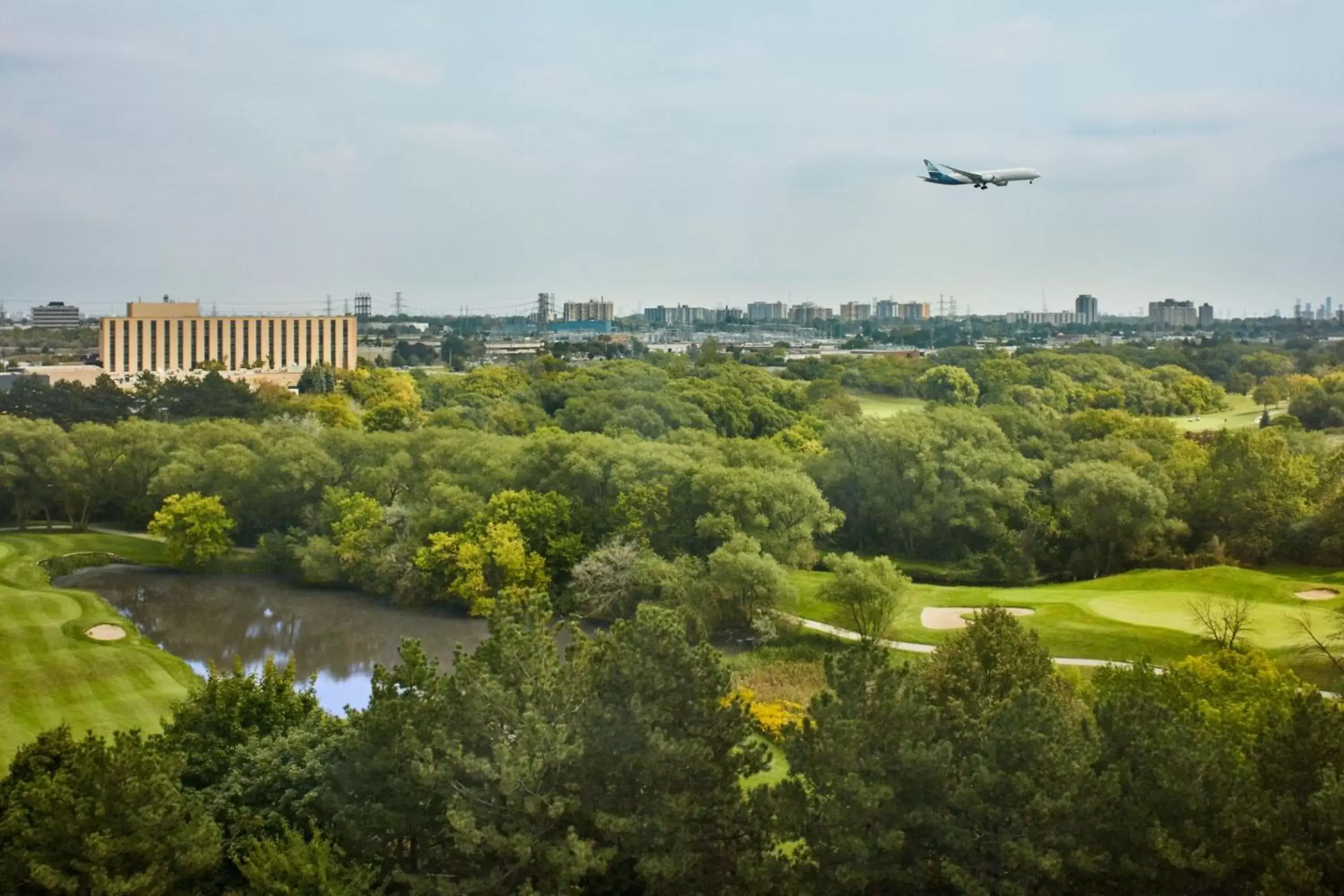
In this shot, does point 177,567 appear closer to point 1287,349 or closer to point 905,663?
point 905,663

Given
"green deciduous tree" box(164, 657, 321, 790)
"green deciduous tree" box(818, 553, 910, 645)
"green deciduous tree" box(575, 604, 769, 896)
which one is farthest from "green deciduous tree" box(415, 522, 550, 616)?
"green deciduous tree" box(575, 604, 769, 896)

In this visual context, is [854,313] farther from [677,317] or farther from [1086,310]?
[1086,310]

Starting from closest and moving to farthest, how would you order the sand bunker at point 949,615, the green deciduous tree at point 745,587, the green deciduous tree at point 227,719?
1. the green deciduous tree at point 227,719
2. the sand bunker at point 949,615
3. the green deciduous tree at point 745,587

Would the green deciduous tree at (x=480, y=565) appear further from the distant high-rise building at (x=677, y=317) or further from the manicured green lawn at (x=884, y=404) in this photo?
the distant high-rise building at (x=677, y=317)

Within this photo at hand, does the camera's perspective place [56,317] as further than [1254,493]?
Yes

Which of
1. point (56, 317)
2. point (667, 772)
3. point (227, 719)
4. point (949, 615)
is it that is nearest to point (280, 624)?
point (227, 719)

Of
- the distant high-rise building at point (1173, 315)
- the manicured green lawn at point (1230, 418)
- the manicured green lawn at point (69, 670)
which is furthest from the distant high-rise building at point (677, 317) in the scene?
the manicured green lawn at point (69, 670)
